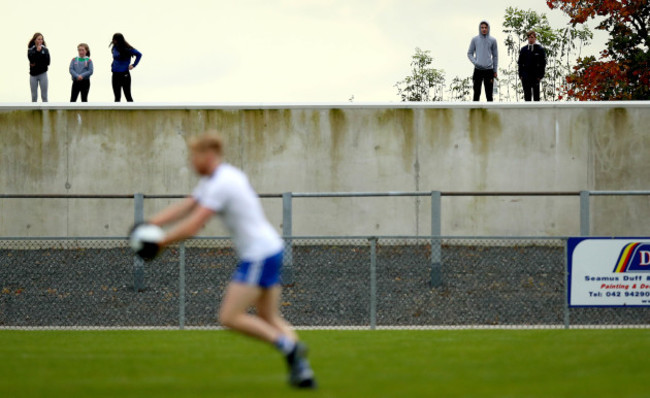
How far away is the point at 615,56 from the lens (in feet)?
119

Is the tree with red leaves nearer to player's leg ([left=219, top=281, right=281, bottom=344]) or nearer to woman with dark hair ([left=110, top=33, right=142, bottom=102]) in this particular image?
woman with dark hair ([left=110, top=33, right=142, bottom=102])

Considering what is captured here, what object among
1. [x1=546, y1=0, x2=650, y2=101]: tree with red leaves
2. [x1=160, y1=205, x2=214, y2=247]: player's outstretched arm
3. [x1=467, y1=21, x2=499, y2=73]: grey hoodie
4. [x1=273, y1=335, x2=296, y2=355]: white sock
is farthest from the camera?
[x1=546, y1=0, x2=650, y2=101]: tree with red leaves

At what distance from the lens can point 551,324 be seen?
52.0ft

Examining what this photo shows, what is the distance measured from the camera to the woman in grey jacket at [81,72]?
21156 mm

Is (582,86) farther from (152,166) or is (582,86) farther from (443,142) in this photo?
(152,166)

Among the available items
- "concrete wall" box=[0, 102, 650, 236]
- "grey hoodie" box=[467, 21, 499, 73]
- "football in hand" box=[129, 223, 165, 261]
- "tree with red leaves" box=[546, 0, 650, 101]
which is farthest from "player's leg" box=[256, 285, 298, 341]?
"tree with red leaves" box=[546, 0, 650, 101]

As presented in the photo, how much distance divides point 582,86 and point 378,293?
21410 mm

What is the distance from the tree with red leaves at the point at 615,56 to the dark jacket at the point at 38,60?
19.8 metres

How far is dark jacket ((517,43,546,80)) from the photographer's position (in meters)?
21.4

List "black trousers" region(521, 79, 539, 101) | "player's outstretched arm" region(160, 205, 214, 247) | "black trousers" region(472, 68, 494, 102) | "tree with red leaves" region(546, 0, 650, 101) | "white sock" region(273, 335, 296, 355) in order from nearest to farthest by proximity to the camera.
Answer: "player's outstretched arm" region(160, 205, 214, 247), "white sock" region(273, 335, 296, 355), "black trousers" region(472, 68, 494, 102), "black trousers" region(521, 79, 539, 101), "tree with red leaves" region(546, 0, 650, 101)

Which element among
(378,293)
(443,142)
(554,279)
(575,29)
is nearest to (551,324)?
(554,279)

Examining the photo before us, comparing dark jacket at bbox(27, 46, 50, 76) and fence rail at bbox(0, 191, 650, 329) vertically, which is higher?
dark jacket at bbox(27, 46, 50, 76)

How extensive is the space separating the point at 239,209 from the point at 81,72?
14.6 metres

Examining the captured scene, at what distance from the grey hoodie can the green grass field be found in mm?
8309
